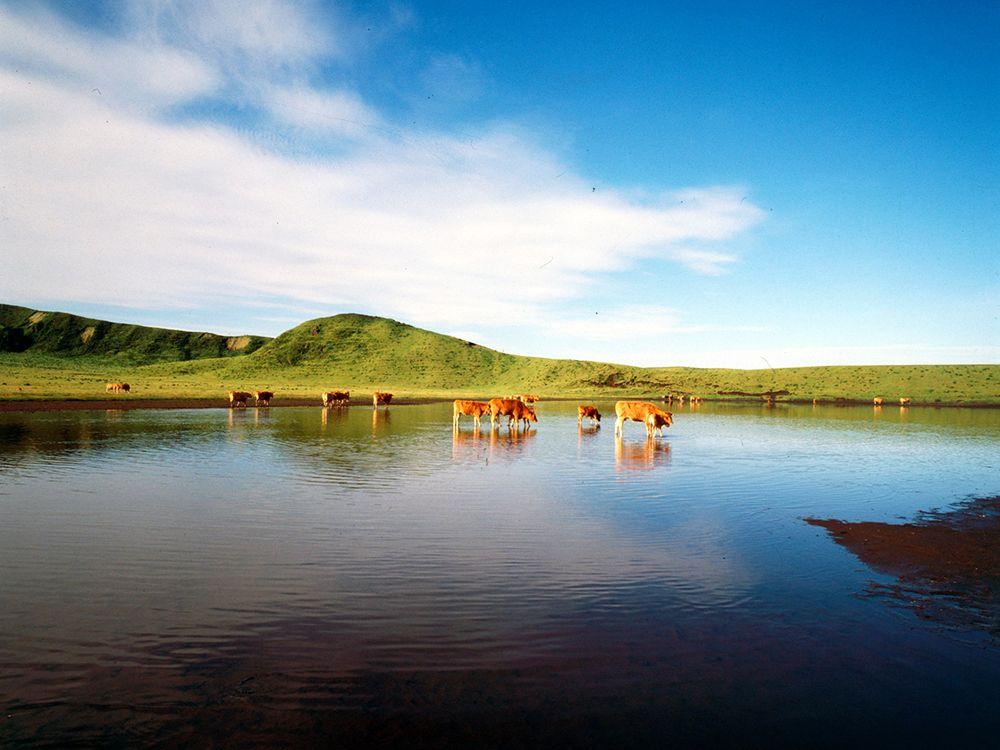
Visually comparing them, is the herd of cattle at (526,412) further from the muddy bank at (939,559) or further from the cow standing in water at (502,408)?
the muddy bank at (939,559)

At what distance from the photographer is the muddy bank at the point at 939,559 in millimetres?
7516

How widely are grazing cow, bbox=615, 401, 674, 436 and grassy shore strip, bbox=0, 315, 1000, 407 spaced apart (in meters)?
48.6

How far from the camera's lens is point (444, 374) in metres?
148

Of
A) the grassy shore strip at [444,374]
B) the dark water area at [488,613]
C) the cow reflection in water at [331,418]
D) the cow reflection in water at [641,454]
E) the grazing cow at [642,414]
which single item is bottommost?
the dark water area at [488,613]

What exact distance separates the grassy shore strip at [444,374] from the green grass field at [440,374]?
28 cm

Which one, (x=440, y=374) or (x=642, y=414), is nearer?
(x=642, y=414)

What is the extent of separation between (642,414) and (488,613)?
2770 cm

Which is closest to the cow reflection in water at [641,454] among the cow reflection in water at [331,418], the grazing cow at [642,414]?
the grazing cow at [642,414]

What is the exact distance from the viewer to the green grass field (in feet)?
332

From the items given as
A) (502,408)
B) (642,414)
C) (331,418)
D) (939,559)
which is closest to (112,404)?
(331,418)

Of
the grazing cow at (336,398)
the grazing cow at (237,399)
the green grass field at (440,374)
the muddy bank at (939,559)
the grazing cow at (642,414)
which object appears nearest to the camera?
the muddy bank at (939,559)

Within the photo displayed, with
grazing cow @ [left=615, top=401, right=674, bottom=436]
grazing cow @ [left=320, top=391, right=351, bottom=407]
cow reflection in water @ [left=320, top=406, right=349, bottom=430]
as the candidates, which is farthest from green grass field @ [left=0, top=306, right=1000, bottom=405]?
grazing cow @ [left=615, top=401, right=674, bottom=436]

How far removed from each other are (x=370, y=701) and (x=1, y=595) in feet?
18.4

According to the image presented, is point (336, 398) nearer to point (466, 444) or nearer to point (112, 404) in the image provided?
point (112, 404)
